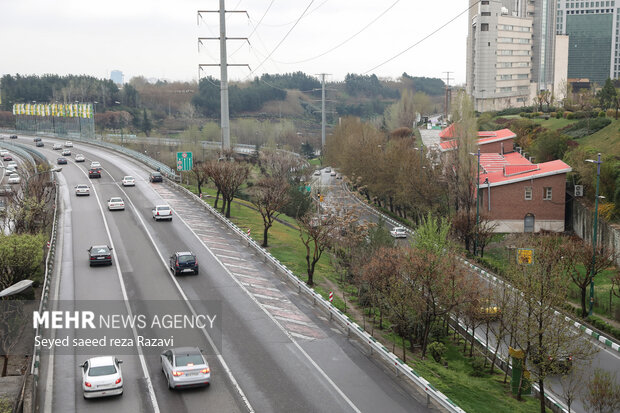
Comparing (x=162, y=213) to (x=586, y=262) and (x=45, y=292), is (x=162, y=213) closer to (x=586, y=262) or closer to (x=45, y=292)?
(x=45, y=292)

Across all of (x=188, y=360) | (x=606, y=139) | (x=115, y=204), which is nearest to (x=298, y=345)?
(x=188, y=360)

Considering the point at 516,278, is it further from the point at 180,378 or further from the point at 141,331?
the point at 141,331

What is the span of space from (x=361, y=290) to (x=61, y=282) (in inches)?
647

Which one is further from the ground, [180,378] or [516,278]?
[516,278]

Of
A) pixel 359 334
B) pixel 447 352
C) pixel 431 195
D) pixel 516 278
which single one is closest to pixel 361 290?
pixel 447 352

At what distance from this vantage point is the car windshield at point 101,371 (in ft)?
75.6

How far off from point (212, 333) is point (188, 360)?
6.05 m

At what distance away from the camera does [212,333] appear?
29.7 m

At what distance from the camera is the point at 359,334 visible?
28.8 m

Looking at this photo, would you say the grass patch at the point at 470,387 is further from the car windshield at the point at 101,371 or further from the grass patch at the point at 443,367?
the car windshield at the point at 101,371

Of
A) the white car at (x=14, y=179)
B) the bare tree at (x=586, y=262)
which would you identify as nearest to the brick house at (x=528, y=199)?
the bare tree at (x=586, y=262)

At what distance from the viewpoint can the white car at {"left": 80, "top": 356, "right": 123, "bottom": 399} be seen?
2272cm

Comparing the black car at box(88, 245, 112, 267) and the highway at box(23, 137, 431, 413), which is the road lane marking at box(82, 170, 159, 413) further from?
the black car at box(88, 245, 112, 267)

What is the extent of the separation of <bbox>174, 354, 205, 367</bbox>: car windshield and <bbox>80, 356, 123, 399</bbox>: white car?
194 centimetres
